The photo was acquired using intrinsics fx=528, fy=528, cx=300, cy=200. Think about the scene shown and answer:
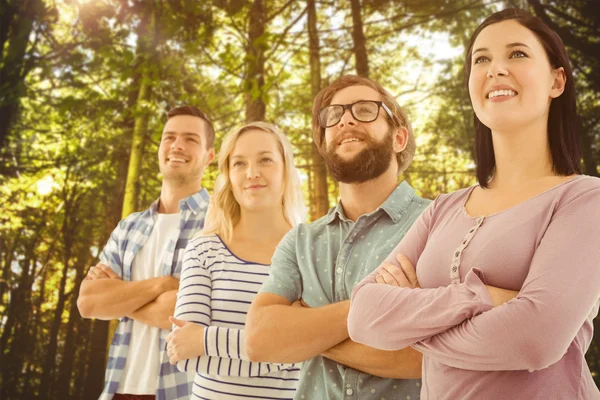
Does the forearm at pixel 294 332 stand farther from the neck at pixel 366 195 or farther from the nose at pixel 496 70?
the nose at pixel 496 70

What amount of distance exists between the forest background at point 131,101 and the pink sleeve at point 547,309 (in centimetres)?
270

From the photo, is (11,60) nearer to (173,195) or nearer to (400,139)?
(173,195)

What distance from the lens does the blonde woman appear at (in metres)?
1.53

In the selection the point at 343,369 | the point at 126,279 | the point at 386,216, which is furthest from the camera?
the point at 126,279

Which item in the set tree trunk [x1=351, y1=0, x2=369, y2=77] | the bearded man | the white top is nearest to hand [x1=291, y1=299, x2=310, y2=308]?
the bearded man

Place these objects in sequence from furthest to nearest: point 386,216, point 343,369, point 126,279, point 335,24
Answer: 1. point 335,24
2. point 126,279
3. point 386,216
4. point 343,369

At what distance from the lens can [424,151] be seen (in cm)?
371

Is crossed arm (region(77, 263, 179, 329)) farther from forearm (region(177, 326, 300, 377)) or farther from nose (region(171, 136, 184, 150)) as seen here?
nose (region(171, 136, 184, 150))

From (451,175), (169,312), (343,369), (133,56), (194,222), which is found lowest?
(343,369)

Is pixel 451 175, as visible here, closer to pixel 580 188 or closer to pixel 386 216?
pixel 386 216

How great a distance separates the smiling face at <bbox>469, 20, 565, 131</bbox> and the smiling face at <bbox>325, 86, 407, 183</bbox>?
1.48ft

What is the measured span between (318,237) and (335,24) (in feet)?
9.56

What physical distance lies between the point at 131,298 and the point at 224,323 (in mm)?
576

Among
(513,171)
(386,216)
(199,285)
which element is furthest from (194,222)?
(513,171)
